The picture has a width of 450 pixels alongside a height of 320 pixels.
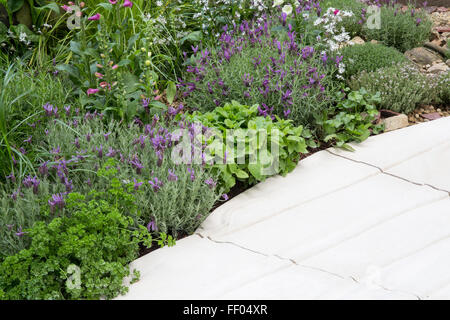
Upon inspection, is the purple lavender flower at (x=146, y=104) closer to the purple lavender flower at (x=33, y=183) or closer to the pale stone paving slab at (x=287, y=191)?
the pale stone paving slab at (x=287, y=191)

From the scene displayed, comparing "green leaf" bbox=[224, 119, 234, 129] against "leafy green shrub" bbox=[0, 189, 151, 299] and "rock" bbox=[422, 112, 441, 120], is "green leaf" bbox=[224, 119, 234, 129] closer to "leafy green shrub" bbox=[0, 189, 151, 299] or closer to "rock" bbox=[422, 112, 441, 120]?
"leafy green shrub" bbox=[0, 189, 151, 299]

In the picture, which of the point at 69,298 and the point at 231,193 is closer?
the point at 69,298

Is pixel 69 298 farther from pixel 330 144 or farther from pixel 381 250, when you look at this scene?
pixel 330 144

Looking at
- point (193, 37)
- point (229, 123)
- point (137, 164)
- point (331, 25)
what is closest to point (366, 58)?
point (331, 25)

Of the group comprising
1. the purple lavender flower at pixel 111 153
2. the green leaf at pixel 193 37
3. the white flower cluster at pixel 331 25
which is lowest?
the purple lavender flower at pixel 111 153

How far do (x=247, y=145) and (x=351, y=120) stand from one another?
42.7 inches

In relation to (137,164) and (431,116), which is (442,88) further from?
(137,164)

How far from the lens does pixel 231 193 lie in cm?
416

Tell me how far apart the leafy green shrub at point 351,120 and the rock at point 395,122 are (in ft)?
0.26

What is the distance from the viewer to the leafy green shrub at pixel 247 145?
3.99m

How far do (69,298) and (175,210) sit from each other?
0.82 m

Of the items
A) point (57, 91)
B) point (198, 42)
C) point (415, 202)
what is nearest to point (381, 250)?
point (415, 202)

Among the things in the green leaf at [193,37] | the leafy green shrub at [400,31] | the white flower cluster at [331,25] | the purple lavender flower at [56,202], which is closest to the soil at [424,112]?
the white flower cluster at [331,25]

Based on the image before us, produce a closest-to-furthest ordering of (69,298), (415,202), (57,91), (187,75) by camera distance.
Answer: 1. (69,298)
2. (415,202)
3. (57,91)
4. (187,75)
